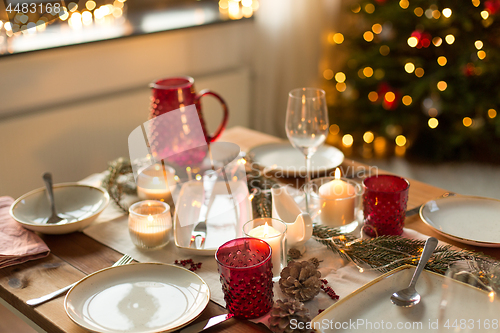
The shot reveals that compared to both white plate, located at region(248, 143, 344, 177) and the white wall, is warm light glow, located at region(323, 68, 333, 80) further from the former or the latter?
white plate, located at region(248, 143, 344, 177)

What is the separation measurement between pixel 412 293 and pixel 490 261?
0.16 m

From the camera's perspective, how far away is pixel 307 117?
938 millimetres

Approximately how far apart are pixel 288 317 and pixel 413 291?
0.64ft

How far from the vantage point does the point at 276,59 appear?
2594 mm

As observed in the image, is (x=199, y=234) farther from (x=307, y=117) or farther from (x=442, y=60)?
(x=442, y=60)

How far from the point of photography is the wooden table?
651mm

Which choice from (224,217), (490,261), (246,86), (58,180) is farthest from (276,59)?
(490,261)

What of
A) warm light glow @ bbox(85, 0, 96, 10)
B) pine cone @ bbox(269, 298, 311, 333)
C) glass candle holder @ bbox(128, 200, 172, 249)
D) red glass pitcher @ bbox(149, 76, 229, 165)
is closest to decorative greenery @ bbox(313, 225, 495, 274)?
pine cone @ bbox(269, 298, 311, 333)

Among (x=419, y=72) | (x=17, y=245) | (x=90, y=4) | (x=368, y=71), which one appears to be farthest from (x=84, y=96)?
(x=419, y=72)

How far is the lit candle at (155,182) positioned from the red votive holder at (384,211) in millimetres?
416

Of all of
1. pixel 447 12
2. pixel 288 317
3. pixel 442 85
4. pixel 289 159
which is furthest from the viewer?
pixel 442 85

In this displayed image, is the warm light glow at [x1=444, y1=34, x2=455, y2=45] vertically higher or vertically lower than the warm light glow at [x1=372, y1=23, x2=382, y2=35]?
lower

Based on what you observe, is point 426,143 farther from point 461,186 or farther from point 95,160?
point 95,160

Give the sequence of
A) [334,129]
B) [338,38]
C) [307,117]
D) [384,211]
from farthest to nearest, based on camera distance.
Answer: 1. [334,129]
2. [338,38]
3. [307,117]
4. [384,211]
